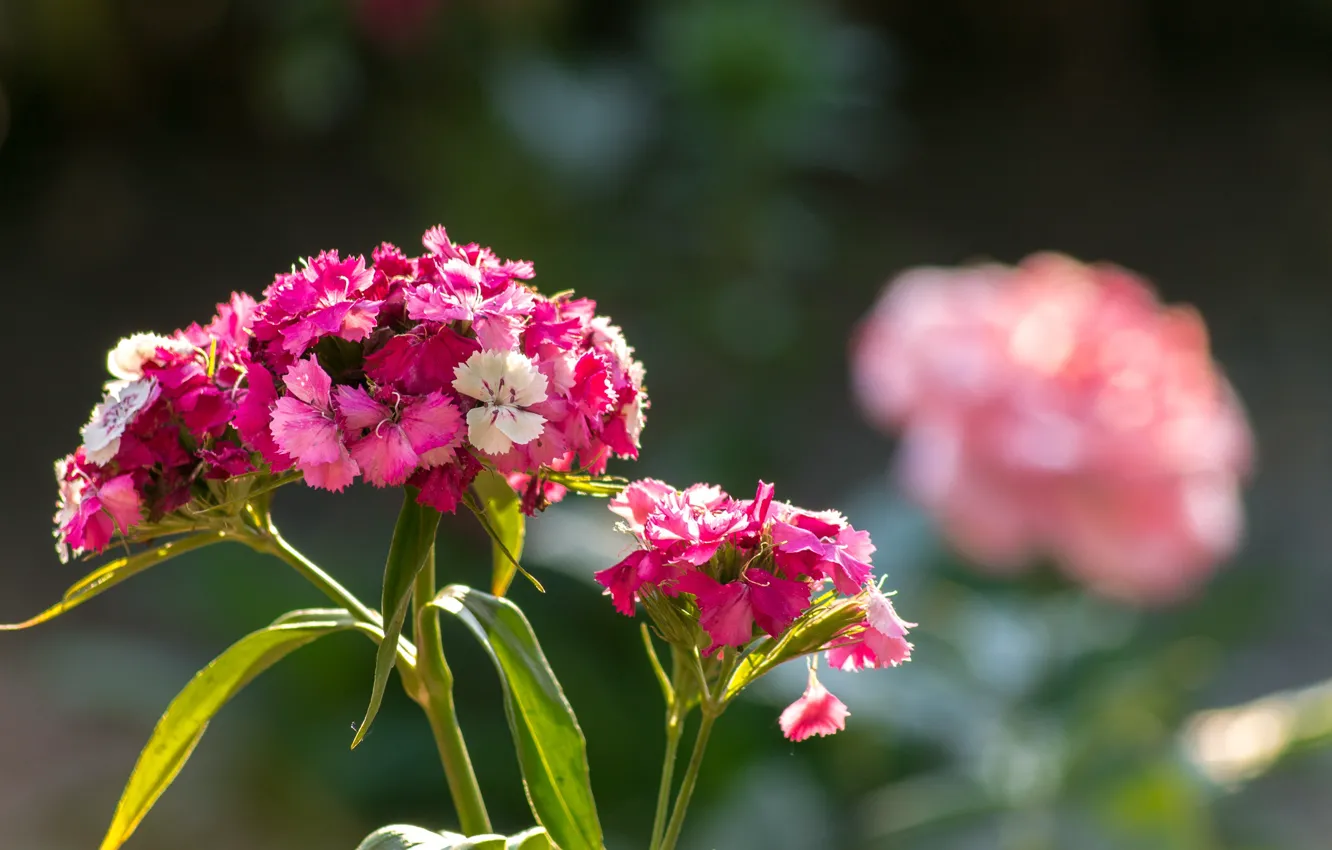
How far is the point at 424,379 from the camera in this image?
38 centimetres

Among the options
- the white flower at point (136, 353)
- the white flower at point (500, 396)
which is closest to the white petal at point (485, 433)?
the white flower at point (500, 396)

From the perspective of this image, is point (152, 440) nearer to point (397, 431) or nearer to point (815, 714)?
point (397, 431)

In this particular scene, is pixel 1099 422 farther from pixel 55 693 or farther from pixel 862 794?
pixel 55 693

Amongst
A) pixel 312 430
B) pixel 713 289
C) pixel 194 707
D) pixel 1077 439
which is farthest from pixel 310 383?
pixel 713 289

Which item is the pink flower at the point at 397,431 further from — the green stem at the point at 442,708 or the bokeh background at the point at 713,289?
the bokeh background at the point at 713,289

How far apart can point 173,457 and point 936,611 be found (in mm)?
1062

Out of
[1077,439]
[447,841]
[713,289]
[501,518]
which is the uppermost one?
[713,289]

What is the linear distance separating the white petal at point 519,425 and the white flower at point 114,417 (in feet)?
0.35

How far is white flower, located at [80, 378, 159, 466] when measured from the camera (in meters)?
0.40

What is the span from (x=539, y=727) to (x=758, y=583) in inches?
2.9

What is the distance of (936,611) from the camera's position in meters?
1.38

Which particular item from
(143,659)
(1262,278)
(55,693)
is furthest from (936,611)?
(1262,278)

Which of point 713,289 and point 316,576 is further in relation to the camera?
point 713,289

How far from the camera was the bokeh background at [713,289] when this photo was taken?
1.35 metres
